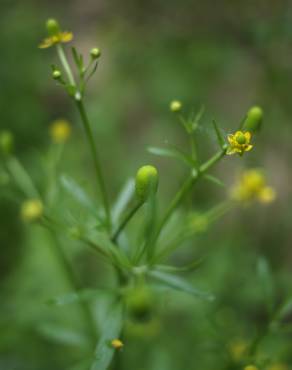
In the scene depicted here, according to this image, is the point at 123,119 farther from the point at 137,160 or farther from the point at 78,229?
the point at 78,229

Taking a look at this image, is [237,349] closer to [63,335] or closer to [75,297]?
[63,335]

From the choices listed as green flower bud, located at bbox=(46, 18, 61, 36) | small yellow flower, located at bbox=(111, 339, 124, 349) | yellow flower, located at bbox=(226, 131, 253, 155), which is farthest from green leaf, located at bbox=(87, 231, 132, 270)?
green flower bud, located at bbox=(46, 18, 61, 36)

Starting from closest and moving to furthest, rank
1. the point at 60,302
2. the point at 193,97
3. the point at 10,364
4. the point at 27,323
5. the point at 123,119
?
the point at 60,302, the point at 10,364, the point at 27,323, the point at 193,97, the point at 123,119

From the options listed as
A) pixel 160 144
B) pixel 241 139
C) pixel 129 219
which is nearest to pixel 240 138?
pixel 241 139

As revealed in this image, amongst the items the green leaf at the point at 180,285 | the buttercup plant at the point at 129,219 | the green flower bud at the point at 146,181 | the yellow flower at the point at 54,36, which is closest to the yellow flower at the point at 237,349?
the buttercup plant at the point at 129,219

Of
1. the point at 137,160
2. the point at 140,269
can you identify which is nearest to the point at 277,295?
the point at 137,160

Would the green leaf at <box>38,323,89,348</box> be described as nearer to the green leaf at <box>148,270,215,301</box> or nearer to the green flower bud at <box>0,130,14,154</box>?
the green leaf at <box>148,270,215,301</box>

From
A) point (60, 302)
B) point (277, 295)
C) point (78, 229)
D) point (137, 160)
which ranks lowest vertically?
point (277, 295)
